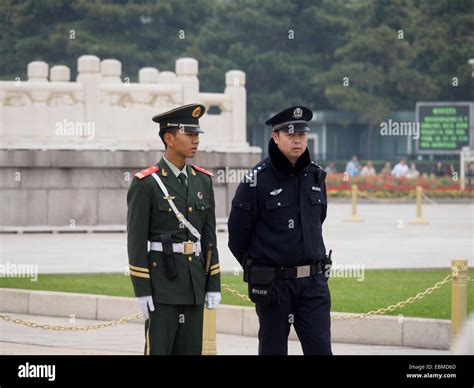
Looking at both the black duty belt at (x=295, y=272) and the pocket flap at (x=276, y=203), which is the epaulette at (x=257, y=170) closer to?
the pocket flap at (x=276, y=203)

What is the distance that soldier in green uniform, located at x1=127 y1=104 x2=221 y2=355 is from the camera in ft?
25.0

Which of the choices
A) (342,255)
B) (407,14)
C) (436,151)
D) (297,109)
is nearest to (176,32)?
(407,14)

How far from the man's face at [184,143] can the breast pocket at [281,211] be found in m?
0.55

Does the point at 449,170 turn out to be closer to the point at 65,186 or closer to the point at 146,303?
the point at 65,186

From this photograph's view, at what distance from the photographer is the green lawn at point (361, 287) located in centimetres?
1262

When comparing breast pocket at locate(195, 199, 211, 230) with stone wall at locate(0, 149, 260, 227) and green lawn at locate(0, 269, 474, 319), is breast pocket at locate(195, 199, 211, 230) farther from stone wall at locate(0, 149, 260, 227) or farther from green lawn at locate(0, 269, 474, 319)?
A: stone wall at locate(0, 149, 260, 227)

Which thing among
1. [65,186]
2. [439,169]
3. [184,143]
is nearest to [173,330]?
[184,143]

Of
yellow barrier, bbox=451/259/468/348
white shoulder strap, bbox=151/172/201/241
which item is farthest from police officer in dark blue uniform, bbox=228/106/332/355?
yellow barrier, bbox=451/259/468/348

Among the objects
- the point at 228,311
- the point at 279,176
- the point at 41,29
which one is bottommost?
the point at 228,311

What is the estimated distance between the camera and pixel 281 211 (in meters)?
7.91

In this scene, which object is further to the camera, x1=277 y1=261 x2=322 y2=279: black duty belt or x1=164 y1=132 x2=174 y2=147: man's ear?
x1=164 y1=132 x2=174 y2=147: man's ear
